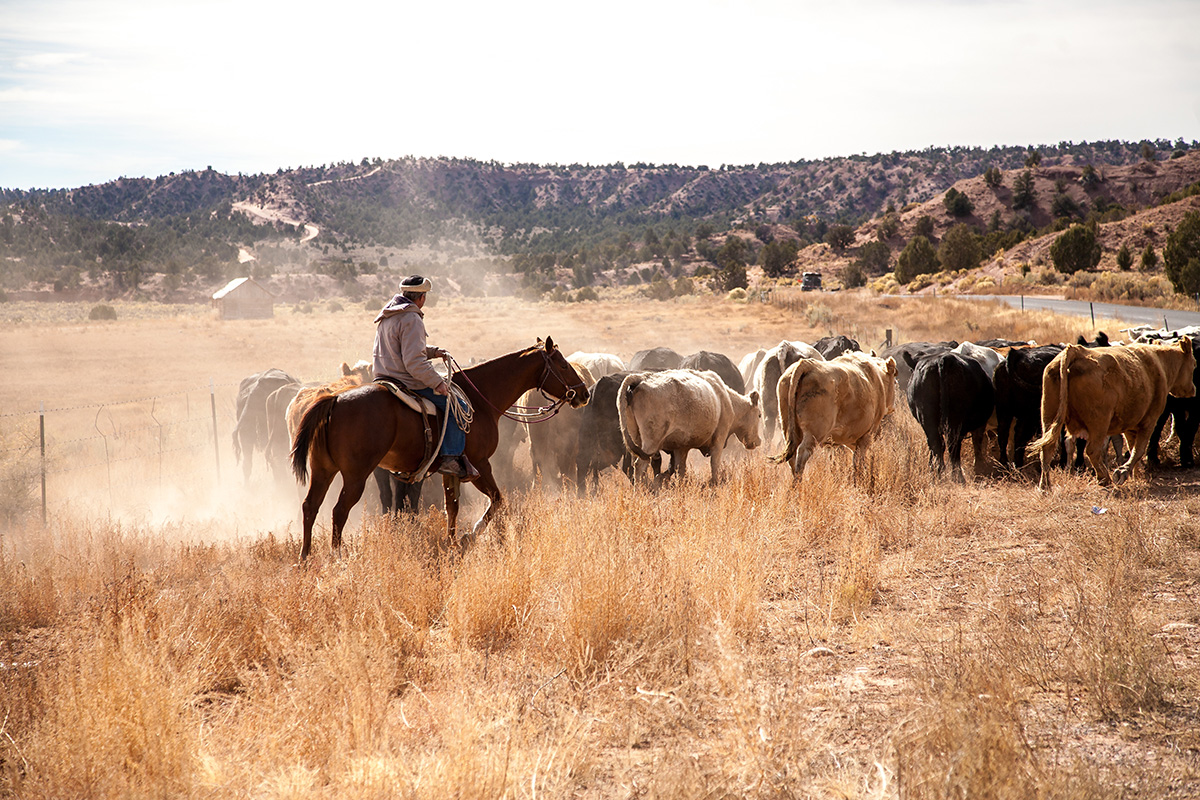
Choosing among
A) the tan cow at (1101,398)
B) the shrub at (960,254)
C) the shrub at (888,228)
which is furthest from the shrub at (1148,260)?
the tan cow at (1101,398)

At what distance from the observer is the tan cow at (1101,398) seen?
27.6 ft

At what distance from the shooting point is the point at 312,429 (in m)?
6.81

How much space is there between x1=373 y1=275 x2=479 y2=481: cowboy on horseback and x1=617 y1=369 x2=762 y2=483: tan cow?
2.51 meters

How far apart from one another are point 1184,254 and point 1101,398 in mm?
37664

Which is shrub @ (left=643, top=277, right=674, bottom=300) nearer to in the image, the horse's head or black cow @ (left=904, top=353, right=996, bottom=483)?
black cow @ (left=904, top=353, right=996, bottom=483)

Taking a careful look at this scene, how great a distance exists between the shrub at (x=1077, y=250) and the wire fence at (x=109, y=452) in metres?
54.3

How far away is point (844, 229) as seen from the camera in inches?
3403

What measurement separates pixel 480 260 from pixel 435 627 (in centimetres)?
10166

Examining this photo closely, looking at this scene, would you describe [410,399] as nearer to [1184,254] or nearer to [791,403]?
[791,403]

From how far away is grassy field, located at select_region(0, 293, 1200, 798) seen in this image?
133 inches

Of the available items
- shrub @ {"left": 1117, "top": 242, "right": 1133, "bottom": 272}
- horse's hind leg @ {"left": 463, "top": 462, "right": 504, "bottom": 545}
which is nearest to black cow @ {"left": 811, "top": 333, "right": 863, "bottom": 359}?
horse's hind leg @ {"left": 463, "top": 462, "right": 504, "bottom": 545}

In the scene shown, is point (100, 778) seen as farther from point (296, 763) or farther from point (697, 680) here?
point (697, 680)

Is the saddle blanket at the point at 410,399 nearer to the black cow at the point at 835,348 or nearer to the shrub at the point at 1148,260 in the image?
the black cow at the point at 835,348

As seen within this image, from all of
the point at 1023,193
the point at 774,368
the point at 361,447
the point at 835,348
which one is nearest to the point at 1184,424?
the point at 774,368
